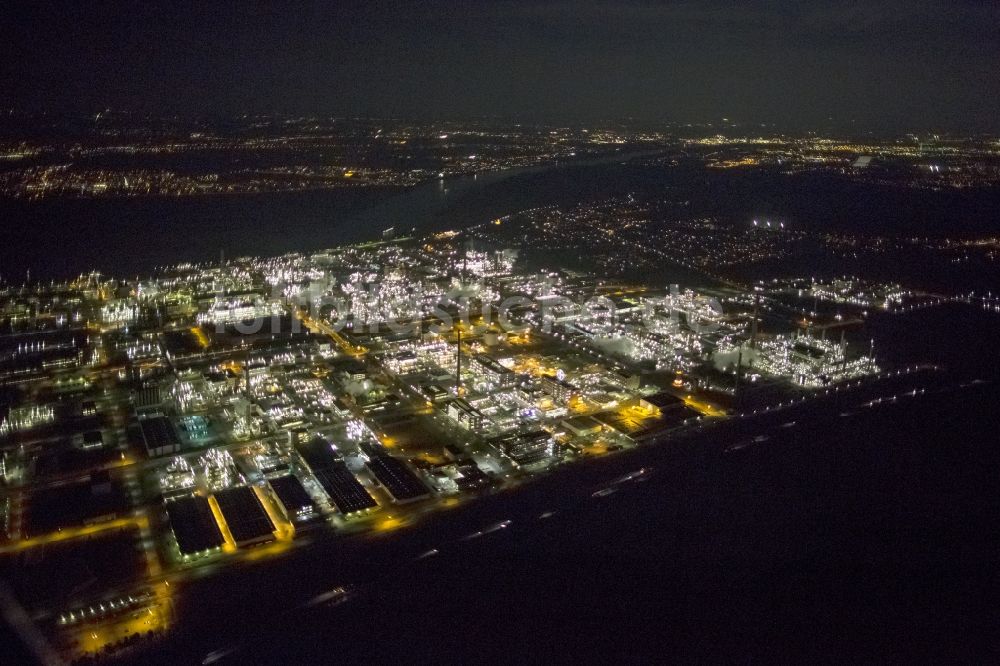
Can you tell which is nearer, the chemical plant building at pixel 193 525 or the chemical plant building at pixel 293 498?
the chemical plant building at pixel 193 525

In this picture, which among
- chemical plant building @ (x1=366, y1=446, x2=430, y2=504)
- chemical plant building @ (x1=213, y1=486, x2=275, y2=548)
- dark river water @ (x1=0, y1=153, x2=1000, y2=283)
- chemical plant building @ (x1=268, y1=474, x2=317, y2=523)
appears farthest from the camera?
dark river water @ (x1=0, y1=153, x2=1000, y2=283)

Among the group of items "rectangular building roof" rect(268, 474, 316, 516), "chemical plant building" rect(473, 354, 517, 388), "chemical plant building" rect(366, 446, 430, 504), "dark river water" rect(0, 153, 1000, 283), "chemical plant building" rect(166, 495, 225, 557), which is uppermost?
"dark river water" rect(0, 153, 1000, 283)

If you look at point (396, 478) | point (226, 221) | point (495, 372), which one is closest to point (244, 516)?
point (396, 478)

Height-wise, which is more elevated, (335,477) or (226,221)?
(226,221)

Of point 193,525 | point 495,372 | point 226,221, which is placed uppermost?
point 226,221

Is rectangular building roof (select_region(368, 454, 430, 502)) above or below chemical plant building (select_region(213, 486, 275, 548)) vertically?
below

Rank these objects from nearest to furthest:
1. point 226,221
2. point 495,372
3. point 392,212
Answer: point 495,372 < point 226,221 < point 392,212

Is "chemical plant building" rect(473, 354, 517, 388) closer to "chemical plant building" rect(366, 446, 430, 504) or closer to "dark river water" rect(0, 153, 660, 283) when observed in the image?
"chemical plant building" rect(366, 446, 430, 504)

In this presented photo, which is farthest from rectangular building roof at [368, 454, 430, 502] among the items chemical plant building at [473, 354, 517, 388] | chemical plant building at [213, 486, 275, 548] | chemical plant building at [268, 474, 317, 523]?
chemical plant building at [473, 354, 517, 388]

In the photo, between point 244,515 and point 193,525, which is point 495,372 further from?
point 193,525

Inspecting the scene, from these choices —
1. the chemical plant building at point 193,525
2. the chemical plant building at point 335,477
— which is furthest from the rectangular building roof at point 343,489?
the chemical plant building at point 193,525

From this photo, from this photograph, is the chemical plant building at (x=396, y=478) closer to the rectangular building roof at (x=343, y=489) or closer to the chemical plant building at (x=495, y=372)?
the rectangular building roof at (x=343, y=489)

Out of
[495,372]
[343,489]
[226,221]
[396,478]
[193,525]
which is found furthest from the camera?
[226,221]
